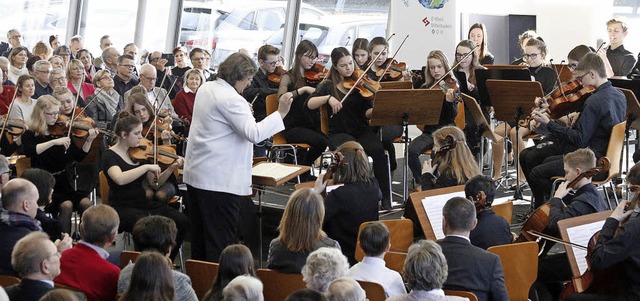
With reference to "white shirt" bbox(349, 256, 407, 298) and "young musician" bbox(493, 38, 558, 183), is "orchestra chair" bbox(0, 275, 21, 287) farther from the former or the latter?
"young musician" bbox(493, 38, 558, 183)

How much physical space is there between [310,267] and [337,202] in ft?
5.00

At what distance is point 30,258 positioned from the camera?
3680mm

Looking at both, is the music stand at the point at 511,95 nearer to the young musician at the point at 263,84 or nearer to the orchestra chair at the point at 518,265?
the young musician at the point at 263,84

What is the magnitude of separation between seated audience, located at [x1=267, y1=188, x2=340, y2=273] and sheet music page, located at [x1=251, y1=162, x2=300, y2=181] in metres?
1.07

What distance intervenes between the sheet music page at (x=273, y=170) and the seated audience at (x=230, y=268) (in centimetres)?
167

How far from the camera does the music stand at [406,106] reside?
21.4 ft

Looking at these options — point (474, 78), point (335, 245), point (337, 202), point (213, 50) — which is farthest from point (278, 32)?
point (335, 245)

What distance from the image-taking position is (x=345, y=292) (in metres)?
3.25

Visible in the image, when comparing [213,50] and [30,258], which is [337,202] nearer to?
[30,258]

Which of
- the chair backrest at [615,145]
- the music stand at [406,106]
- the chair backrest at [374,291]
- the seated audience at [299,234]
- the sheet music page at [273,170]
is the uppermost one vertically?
the music stand at [406,106]

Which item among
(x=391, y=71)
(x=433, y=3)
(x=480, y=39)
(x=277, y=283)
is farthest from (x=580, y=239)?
(x=433, y=3)

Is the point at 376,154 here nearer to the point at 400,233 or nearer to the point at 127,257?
the point at 400,233

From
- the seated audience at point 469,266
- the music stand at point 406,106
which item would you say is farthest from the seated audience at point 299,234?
the music stand at point 406,106

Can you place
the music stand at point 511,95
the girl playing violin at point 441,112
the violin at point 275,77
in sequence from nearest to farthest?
the music stand at point 511,95, the girl playing violin at point 441,112, the violin at point 275,77
